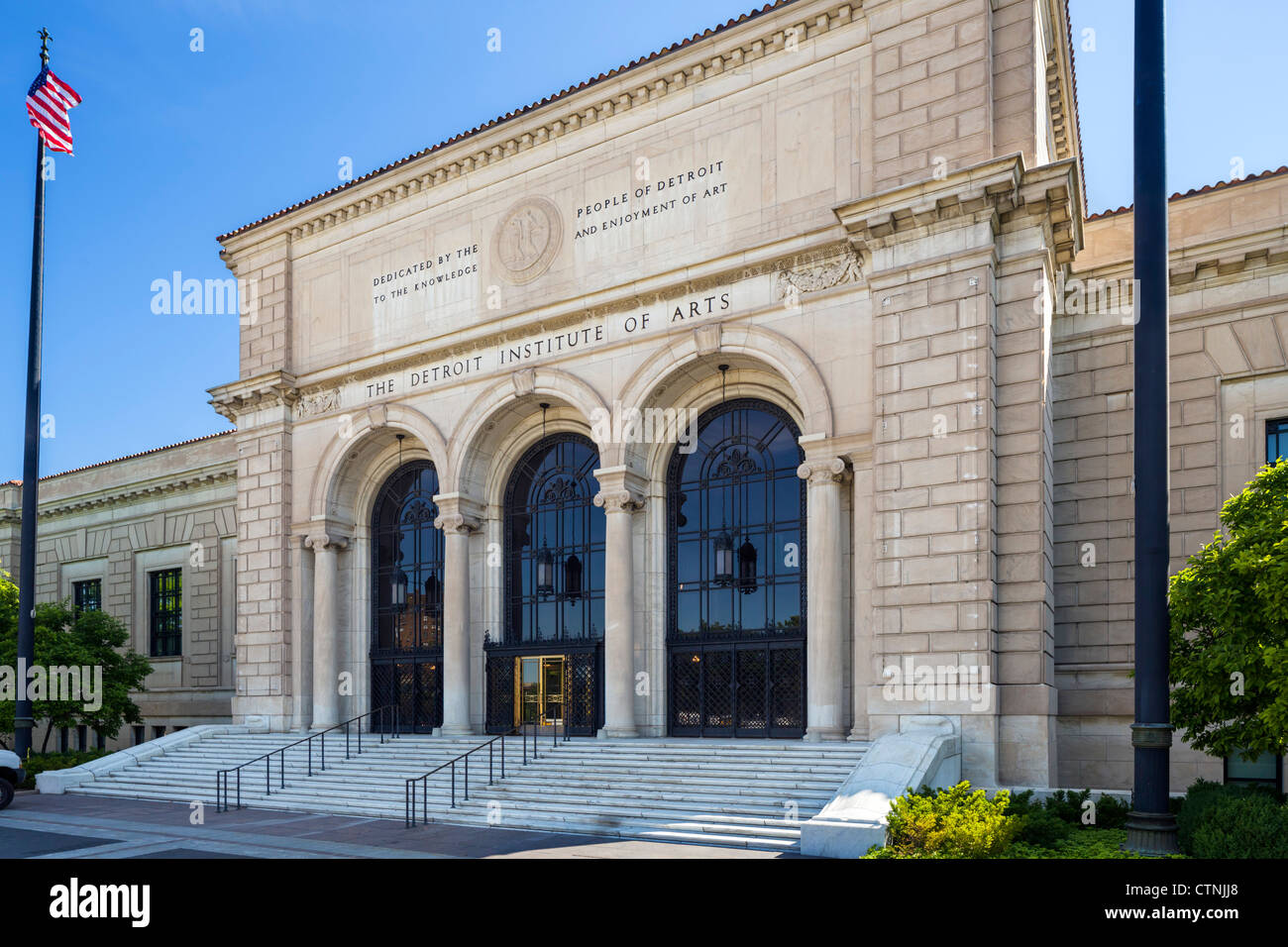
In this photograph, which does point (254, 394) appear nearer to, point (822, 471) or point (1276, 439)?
point (822, 471)

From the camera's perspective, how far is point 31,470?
26750 millimetres

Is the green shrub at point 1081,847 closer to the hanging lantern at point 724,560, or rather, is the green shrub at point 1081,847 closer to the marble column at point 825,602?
the marble column at point 825,602

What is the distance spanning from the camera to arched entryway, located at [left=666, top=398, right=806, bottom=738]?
22.8 metres

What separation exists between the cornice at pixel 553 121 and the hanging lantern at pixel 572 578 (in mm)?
10153

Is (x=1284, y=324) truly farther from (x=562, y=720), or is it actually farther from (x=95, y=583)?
(x=95, y=583)

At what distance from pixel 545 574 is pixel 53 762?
603 inches

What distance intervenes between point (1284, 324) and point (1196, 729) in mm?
→ 9307

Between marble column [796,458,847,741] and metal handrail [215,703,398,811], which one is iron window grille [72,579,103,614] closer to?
metal handrail [215,703,398,811]

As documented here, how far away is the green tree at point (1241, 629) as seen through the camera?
13.0 metres

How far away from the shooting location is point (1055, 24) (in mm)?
22109

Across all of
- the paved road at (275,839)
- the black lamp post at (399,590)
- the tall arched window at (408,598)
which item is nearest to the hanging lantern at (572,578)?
the tall arched window at (408,598)

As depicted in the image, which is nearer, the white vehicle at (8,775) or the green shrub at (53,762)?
the white vehicle at (8,775)

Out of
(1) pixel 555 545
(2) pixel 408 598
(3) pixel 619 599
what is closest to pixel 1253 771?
(3) pixel 619 599
